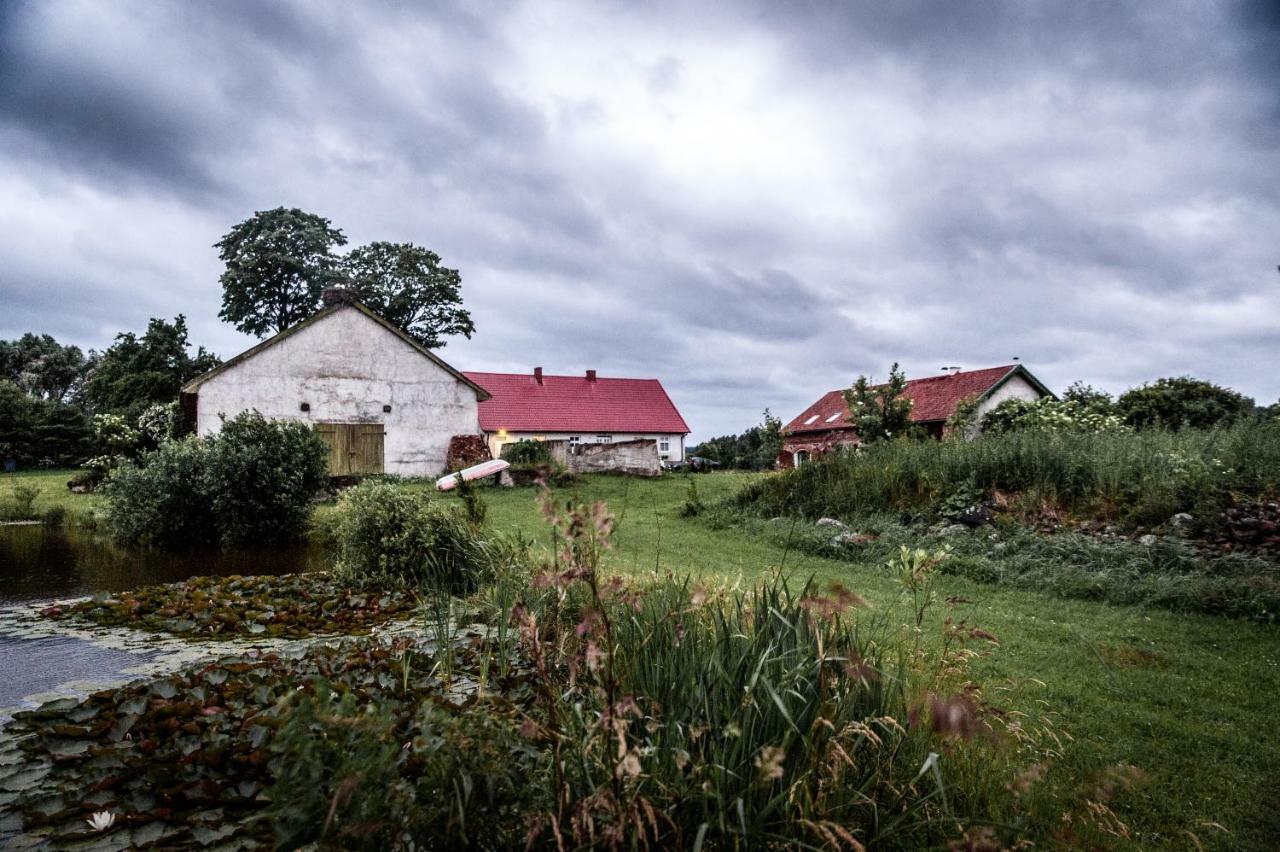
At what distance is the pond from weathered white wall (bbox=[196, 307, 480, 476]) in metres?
9.26

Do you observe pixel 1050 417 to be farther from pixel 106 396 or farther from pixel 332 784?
pixel 106 396

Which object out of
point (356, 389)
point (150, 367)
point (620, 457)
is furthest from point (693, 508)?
point (150, 367)

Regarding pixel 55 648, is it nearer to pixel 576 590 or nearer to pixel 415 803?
pixel 576 590

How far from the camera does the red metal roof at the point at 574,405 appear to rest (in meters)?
38.9

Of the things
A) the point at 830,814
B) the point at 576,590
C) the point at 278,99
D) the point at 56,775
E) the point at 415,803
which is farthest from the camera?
the point at 278,99

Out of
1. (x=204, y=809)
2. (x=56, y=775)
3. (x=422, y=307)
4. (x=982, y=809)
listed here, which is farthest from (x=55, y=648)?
(x=422, y=307)

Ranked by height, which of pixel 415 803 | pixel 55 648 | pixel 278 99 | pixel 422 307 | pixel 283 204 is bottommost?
pixel 55 648

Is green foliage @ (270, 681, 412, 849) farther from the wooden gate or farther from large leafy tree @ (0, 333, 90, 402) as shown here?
large leafy tree @ (0, 333, 90, 402)

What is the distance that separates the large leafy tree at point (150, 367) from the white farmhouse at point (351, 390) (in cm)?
1351

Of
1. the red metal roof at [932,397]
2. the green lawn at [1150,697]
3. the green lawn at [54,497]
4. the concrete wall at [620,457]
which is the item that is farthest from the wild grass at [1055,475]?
the red metal roof at [932,397]

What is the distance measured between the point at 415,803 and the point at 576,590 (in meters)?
3.23

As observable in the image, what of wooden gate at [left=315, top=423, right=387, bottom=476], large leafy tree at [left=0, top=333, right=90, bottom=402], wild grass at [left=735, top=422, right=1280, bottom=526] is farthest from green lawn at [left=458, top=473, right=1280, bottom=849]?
large leafy tree at [left=0, top=333, right=90, bottom=402]

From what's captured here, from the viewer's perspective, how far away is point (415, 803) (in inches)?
86.2

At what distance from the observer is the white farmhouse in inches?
865
